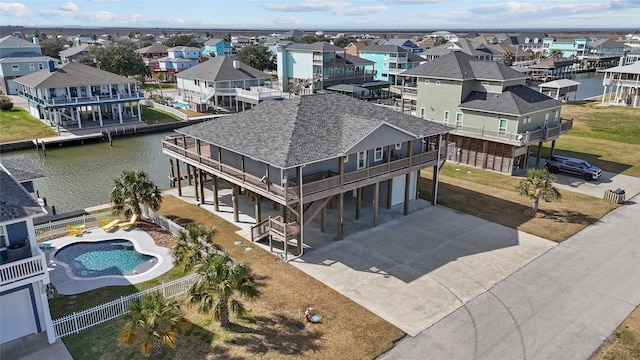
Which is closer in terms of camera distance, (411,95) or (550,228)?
(550,228)

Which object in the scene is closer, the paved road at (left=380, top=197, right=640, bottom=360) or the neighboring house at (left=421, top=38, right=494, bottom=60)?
the paved road at (left=380, top=197, right=640, bottom=360)

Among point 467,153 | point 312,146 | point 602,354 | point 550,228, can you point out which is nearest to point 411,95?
point 467,153

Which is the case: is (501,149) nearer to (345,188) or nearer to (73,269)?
(345,188)

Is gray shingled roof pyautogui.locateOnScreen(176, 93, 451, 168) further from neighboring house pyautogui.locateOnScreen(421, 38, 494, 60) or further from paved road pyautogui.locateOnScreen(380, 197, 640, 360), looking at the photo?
neighboring house pyautogui.locateOnScreen(421, 38, 494, 60)

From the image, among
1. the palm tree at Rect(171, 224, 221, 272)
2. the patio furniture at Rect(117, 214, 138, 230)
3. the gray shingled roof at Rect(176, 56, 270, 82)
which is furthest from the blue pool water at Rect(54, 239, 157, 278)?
the gray shingled roof at Rect(176, 56, 270, 82)

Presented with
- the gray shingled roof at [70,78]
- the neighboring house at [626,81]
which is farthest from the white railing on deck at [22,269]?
the neighboring house at [626,81]

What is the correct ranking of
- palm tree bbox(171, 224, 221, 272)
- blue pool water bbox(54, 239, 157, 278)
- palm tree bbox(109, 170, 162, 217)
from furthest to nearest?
palm tree bbox(109, 170, 162, 217) < blue pool water bbox(54, 239, 157, 278) < palm tree bbox(171, 224, 221, 272)

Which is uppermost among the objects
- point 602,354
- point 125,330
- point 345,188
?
point 345,188

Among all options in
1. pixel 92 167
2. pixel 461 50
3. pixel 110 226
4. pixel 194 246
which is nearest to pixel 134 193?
pixel 110 226
